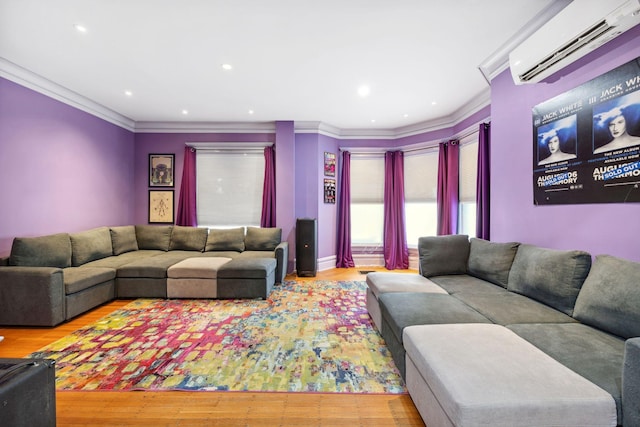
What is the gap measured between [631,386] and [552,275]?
1.08 metres

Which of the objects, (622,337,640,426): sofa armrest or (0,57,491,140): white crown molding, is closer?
(622,337,640,426): sofa armrest

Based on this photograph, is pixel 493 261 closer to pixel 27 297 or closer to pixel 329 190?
pixel 329 190

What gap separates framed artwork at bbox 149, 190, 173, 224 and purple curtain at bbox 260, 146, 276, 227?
1806 millimetres

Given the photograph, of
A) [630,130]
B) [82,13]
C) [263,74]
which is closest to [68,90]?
[82,13]

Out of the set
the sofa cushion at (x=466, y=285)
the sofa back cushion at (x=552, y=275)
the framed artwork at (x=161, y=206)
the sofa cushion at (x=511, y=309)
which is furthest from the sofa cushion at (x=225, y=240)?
the sofa back cushion at (x=552, y=275)

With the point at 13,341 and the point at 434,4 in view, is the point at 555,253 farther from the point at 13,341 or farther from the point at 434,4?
the point at 13,341

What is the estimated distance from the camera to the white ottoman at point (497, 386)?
1.02 metres

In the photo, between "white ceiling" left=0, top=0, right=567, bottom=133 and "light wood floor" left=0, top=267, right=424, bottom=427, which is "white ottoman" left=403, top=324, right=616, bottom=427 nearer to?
"light wood floor" left=0, top=267, right=424, bottom=427

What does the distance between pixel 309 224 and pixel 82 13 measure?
3540 millimetres

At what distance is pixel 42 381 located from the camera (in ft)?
4.15

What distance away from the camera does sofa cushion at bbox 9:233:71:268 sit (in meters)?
2.88

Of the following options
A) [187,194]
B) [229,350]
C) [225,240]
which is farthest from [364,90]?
[187,194]

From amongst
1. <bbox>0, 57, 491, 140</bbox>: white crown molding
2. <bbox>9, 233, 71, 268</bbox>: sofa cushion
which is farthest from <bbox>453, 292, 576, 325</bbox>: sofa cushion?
<bbox>9, 233, 71, 268</bbox>: sofa cushion

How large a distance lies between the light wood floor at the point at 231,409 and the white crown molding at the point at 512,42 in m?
3.21
